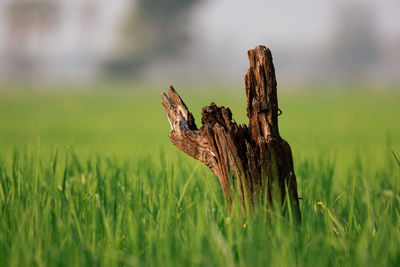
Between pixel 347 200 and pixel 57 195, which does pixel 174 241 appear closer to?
pixel 57 195

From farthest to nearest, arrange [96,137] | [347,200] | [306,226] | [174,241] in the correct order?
1. [96,137]
2. [347,200]
3. [306,226]
4. [174,241]

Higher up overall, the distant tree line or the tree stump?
the distant tree line

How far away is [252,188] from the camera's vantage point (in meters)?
2.09

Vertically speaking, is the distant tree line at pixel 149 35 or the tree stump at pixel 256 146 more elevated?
the distant tree line at pixel 149 35

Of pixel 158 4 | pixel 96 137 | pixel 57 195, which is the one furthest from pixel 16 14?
pixel 57 195

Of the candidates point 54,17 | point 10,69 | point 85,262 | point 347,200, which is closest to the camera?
point 85,262

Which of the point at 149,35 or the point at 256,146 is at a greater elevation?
the point at 149,35

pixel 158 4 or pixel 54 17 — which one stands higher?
pixel 158 4

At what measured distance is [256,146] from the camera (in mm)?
2076

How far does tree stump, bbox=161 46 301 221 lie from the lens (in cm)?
205

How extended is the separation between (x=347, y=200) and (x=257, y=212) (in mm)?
1420

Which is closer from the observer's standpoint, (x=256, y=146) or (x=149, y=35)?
(x=256, y=146)

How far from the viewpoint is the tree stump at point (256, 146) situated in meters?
2.05

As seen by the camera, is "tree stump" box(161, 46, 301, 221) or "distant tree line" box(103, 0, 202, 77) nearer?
"tree stump" box(161, 46, 301, 221)
